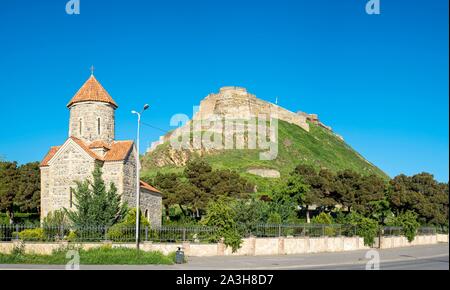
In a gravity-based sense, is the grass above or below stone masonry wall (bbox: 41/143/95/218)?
below

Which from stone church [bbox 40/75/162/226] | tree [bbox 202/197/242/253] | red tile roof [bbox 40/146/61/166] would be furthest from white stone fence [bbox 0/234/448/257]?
red tile roof [bbox 40/146/61/166]

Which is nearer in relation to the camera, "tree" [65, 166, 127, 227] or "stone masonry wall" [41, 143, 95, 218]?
"tree" [65, 166, 127, 227]

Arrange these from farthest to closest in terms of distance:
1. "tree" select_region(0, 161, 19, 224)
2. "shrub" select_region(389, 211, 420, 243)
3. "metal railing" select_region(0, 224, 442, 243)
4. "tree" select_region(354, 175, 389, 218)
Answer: "tree" select_region(354, 175, 389, 218) < "tree" select_region(0, 161, 19, 224) < "shrub" select_region(389, 211, 420, 243) < "metal railing" select_region(0, 224, 442, 243)

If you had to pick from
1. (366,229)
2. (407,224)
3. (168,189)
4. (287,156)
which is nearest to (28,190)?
(168,189)

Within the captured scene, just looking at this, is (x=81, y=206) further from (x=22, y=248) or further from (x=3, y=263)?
(x=3, y=263)

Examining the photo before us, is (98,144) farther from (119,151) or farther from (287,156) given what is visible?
(287,156)

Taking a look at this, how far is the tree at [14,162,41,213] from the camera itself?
167 feet

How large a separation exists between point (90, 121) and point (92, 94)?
230 cm

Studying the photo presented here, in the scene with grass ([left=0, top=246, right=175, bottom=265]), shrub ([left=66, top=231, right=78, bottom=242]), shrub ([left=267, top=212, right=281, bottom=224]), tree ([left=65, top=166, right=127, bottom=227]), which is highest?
tree ([left=65, top=166, right=127, bottom=227])

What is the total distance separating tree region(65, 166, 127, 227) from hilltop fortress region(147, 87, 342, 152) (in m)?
83.1

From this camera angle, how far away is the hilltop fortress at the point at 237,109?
126 m

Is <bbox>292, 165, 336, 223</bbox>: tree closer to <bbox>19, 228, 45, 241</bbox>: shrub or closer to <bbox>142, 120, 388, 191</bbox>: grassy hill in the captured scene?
<bbox>142, 120, 388, 191</bbox>: grassy hill

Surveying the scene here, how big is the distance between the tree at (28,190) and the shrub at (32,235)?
68.6 feet

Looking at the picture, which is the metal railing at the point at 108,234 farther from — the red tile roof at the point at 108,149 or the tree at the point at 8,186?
the tree at the point at 8,186
